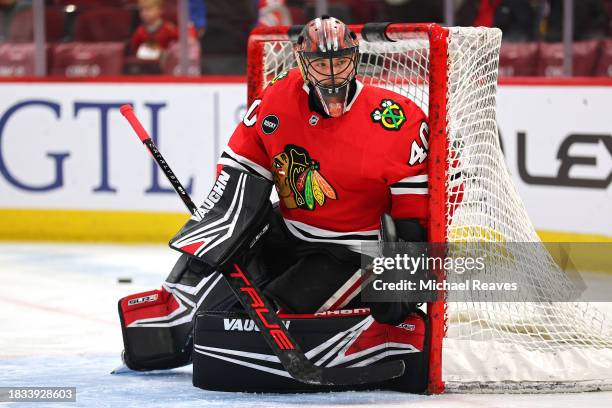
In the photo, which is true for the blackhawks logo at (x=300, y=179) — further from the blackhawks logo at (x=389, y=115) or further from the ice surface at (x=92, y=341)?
the ice surface at (x=92, y=341)

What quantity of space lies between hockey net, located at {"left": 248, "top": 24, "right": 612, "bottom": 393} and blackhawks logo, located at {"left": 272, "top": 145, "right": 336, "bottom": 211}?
305 mm

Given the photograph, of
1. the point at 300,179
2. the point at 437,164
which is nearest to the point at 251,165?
the point at 300,179

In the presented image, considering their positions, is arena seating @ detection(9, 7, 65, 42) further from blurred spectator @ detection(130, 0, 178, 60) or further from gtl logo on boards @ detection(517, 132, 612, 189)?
gtl logo on boards @ detection(517, 132, 612, 189)

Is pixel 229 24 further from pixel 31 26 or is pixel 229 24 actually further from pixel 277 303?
pixel 277 303

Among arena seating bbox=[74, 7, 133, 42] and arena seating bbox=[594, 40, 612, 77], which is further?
arena seating bbox=[74, 7, 133, 42]

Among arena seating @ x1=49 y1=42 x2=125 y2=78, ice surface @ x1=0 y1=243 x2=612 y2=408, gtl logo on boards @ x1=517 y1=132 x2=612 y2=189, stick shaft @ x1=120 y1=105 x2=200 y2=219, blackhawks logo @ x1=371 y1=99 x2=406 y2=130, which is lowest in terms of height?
ice surface @ x1=0 y1=243 x2=612 y2=408

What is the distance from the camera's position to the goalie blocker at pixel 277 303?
3.53m

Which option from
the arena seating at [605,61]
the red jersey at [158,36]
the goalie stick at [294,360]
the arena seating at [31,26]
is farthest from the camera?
the arena seating at [31,26]

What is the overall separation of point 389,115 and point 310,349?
66 centimetres

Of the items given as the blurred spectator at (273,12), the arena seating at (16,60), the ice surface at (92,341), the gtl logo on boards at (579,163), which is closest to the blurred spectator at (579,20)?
the gtl logo on boards at (579,163)

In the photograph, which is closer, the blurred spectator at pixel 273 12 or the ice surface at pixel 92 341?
the ice surface at pixel 92 341

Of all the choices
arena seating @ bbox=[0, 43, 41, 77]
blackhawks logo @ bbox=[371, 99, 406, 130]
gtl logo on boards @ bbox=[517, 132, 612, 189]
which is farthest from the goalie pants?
arena seating @ bbox=[0, 43, 41, 77]

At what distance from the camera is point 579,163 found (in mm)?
5848

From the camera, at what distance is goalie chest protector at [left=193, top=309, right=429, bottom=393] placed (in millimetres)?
3523
